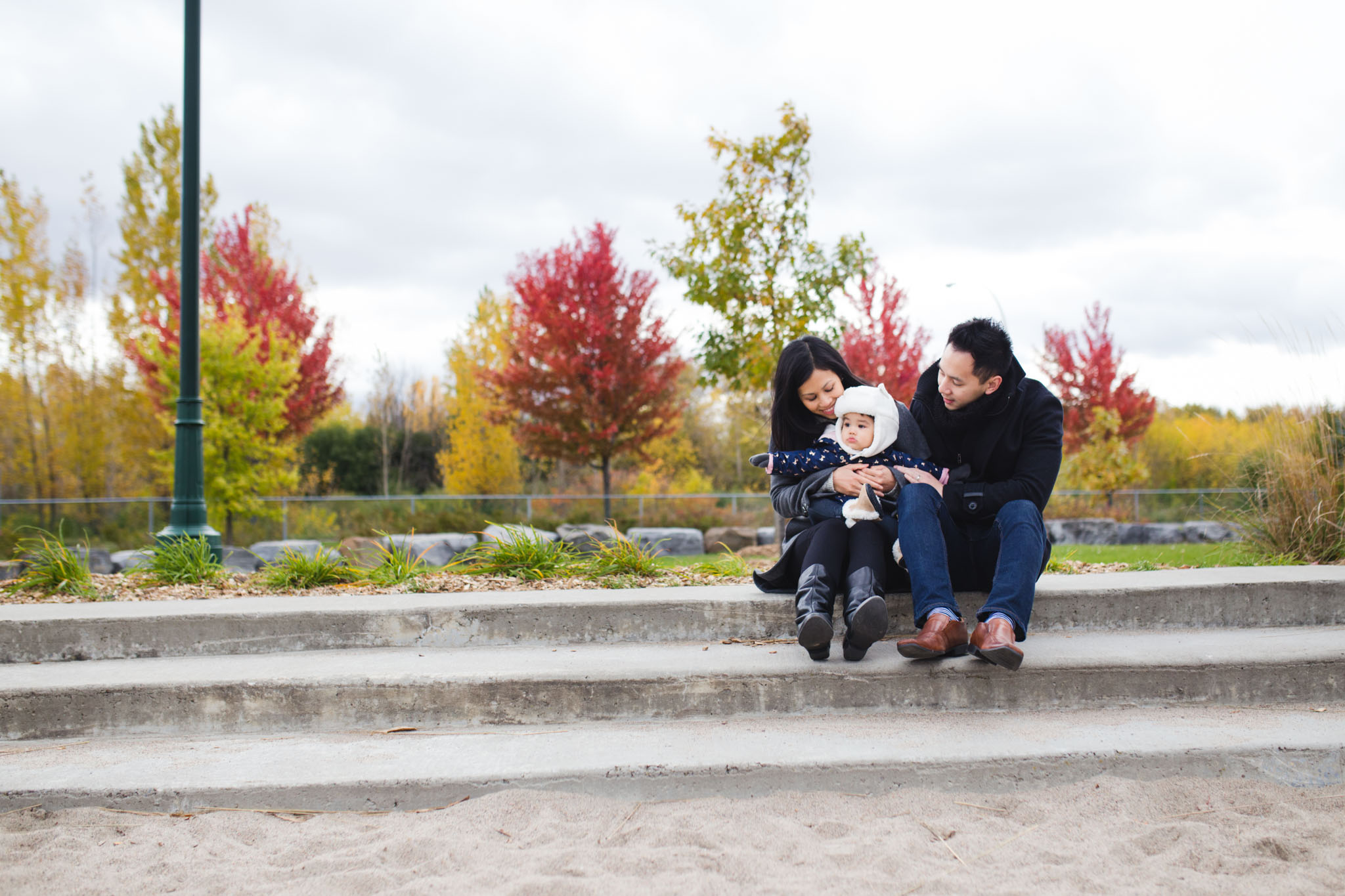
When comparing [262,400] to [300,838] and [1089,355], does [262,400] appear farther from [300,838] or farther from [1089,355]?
[1089,355]

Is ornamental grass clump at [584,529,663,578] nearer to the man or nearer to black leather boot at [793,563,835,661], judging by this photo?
black leather boot at [793,563,835,661]

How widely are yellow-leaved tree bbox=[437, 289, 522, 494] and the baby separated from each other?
13.2m

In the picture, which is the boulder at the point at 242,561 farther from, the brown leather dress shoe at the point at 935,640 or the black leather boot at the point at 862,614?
the brown leather dress shoe at the point at 935,640

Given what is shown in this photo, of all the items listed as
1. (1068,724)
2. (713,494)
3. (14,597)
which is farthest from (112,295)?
(1068,724)

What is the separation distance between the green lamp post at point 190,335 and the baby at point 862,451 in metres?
4.46

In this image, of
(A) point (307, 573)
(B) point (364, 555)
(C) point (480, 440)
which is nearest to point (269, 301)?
(C) point (480, 440)

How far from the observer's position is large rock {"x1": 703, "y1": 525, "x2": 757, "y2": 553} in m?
11.6

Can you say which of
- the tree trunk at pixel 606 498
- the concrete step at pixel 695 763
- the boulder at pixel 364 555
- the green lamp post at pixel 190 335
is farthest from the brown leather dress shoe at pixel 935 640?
the tree trunk at pixel 606 498

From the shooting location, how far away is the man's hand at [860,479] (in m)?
3.24

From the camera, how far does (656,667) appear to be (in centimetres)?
299

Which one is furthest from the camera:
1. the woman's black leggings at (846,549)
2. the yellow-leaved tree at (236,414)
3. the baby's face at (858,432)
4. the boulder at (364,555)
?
the yellow-leaved tree at (236,414)

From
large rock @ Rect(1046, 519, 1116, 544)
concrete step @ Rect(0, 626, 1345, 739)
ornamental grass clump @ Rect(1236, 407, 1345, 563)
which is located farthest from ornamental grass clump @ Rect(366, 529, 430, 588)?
large rock @ Rect(1046, 519, 1116, 544)

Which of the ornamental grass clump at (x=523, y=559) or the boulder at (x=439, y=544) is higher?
the ornamental grass clump at (x=523, y=559)

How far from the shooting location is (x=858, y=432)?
3.34m
